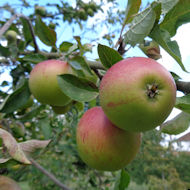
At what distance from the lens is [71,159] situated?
321 centimetres

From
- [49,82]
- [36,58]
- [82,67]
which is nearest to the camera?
[82,67]

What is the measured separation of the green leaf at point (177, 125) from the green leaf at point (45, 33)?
67 cm

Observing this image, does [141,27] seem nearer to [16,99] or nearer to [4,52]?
[16,99]

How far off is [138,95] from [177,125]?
365 mm

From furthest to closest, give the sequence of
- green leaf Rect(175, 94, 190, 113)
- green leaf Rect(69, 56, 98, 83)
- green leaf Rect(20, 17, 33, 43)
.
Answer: green leaf Rect(20, 17, 33, 43) → green leaf Rect(69, 56, 98, 83) → green leaf Rect(175, 94, 190, 113)

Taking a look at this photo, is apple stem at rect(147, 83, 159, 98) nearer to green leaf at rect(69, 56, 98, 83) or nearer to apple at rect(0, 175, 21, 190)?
green leaf at rect(69, 56, 98, 83)

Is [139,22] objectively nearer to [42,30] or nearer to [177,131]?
[177,131]

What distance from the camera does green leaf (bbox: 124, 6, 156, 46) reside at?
0.57 meters

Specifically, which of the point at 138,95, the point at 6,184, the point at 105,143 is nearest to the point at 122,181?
the point at 105,143

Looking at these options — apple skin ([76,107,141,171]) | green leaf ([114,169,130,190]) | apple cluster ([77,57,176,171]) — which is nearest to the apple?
apple skin ([76,107,141,171])

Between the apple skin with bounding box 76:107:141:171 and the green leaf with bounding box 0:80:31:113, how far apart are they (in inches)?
20.0

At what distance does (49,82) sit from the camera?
918mm

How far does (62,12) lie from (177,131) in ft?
6.87

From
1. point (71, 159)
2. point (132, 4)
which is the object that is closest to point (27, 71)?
point (132, 4)
